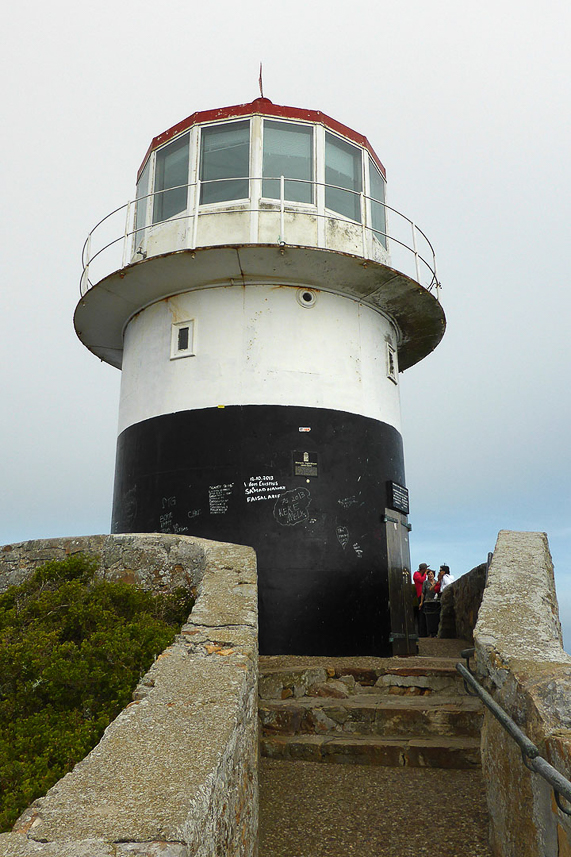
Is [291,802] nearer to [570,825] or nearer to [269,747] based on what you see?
[269,747]

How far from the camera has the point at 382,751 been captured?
600cm

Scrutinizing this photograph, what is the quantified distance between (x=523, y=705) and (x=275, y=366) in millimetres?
6311

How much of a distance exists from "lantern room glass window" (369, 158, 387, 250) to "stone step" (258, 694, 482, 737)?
24.2ft

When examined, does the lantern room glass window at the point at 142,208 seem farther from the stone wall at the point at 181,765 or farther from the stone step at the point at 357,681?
the stone step at the point at 357,681

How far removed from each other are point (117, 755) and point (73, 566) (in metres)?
4.01

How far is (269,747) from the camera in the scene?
620 centimetres

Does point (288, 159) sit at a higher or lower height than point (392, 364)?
higher

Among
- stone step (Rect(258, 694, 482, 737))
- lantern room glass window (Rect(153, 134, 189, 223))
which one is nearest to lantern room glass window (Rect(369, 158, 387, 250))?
lantern room glass window (Rect(153, 134, 189, 223))

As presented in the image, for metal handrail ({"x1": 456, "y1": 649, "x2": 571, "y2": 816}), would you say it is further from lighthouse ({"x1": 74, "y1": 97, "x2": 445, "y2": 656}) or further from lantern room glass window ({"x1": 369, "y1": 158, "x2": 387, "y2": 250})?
lantern room glass window ({"x1": 369, "y1": 158, "x2": 387, "y2": 250})

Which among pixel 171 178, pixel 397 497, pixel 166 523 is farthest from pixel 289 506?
pixel 171 178

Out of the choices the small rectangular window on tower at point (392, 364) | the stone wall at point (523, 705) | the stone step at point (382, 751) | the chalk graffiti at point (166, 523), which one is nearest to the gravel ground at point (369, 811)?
the stone step at point (382, 751)

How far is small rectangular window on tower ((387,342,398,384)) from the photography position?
10531mm

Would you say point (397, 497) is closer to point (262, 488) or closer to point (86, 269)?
point (262, 488)

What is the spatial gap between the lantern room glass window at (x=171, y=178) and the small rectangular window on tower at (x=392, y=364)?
3.87m
